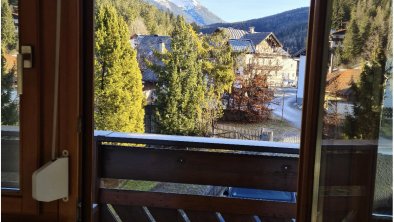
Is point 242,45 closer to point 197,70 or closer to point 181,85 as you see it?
point 197,70

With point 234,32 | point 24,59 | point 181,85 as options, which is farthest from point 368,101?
point 181,85

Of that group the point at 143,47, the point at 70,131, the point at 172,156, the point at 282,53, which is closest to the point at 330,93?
the point at 70,131

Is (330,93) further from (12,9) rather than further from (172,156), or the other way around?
(172,156)

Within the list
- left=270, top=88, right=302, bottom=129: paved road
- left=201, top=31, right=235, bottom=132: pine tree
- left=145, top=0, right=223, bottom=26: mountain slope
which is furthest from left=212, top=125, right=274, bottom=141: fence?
left=145, top=0, right=223, bottom=26: mountain slope

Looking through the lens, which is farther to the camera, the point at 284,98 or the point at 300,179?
the point at 284,98

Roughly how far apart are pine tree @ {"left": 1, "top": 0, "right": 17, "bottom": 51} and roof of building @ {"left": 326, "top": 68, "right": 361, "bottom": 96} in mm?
876

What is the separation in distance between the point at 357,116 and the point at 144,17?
3.51 metres

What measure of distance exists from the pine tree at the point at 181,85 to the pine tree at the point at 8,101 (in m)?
3.15

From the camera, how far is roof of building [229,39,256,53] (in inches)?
166

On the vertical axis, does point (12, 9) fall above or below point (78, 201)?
above

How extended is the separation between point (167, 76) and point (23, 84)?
3274mm

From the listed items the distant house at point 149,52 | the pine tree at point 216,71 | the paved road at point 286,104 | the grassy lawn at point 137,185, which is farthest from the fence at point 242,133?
the grassy lawn at point 137,185

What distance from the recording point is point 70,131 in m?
1.12

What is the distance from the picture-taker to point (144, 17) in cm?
420
